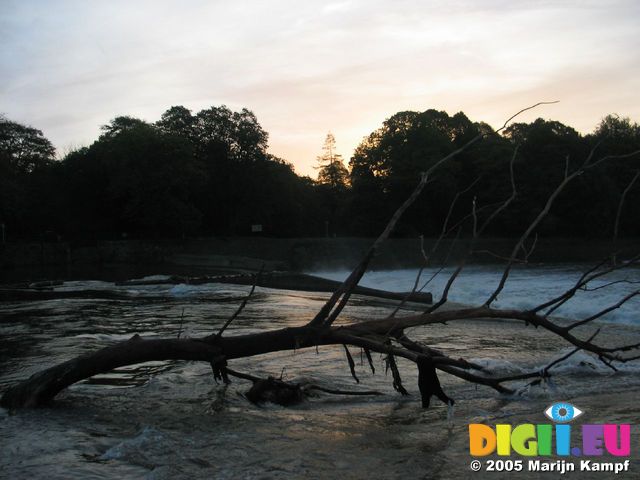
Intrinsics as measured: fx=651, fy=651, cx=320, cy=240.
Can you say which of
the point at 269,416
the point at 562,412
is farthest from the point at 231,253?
the point at 562,412

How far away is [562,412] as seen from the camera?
529 centimetres

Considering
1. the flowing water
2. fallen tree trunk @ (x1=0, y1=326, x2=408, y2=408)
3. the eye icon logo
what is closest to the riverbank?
the flowing water

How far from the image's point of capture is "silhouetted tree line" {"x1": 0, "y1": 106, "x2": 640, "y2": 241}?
5828 centimetres

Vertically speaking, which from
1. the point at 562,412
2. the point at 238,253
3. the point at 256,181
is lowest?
the point at 562,412

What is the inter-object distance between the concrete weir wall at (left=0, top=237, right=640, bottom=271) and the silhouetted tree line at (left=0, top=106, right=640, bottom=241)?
3378 millimetres

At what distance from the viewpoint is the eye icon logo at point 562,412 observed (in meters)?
5.07

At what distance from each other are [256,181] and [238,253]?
1382 cm

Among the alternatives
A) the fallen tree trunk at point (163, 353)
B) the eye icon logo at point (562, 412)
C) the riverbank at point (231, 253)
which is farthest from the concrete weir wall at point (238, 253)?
the eye icon logo at point (562, 412)

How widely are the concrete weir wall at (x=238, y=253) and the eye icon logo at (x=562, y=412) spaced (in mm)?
40606

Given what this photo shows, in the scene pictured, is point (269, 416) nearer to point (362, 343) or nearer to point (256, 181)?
point (362, 343)

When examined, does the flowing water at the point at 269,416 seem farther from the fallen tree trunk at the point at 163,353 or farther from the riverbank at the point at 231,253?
the riverbank at the point at 231,253

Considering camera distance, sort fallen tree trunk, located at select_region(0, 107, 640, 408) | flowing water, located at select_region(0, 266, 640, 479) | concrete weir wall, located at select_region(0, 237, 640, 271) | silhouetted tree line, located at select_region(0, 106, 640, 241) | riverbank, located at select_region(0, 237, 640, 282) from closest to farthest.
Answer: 1. flowing water, located at select_region(0, 266, 640, 479)
2. fallen tree trunk, located at select_region(0, 107, 640, 408)
3. riverbank, located at select_region(0, 237, 640, 282)
4. concrete weir wall, located at select_region(0, 237, 640, 271)
5. silhouetted tree line, located at select_region(0, 106, 640, 241)

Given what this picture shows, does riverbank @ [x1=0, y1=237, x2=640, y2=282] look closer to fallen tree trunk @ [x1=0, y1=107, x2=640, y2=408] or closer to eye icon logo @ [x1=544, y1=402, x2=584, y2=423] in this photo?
fallen tree trunk @ [x1=0, y1=107, x2=640, y2=408]

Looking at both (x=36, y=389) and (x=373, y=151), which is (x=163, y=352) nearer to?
(x=36, y=389)
